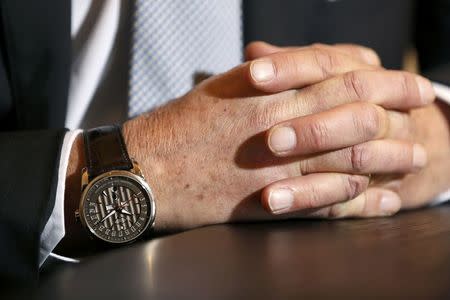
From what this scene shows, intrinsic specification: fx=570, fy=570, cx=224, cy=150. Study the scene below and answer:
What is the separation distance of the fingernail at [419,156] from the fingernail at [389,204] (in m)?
0.05

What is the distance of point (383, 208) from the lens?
672mm

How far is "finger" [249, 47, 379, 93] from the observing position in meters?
0.61

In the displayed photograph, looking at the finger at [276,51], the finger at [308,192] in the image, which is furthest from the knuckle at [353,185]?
the finger at [276,51]

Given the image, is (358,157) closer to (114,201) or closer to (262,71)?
(262,71)

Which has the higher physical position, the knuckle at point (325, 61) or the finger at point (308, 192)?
the knuckle at point (325, 61)

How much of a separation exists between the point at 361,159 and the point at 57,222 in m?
0.33

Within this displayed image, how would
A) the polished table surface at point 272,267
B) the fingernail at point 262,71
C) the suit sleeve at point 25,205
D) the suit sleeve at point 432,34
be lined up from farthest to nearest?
the suit sleeve at point 432,34, the fingernail at point 262,71, the suit sleeve at point 25,205, the polished table surface at point 272,267

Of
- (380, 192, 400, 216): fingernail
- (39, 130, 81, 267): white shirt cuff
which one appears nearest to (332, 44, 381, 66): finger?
(380, 192, 400, 216): fingernail

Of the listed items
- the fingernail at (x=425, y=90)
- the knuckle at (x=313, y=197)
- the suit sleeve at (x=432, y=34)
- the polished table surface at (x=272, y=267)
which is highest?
the suit sleeve at (x=432, y=34)

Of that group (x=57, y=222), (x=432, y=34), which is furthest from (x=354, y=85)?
(x=432, y=34)

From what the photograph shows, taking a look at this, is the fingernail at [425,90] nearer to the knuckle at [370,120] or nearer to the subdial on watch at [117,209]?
the knuckle at [370,120]

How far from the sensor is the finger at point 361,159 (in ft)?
2.05

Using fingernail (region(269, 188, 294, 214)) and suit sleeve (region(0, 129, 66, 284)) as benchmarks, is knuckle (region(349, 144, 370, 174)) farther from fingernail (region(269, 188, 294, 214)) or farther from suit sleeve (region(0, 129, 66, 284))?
Answer: suit sleeve (region(0, 129, 66, 284))

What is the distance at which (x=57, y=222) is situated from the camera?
1.80ft
